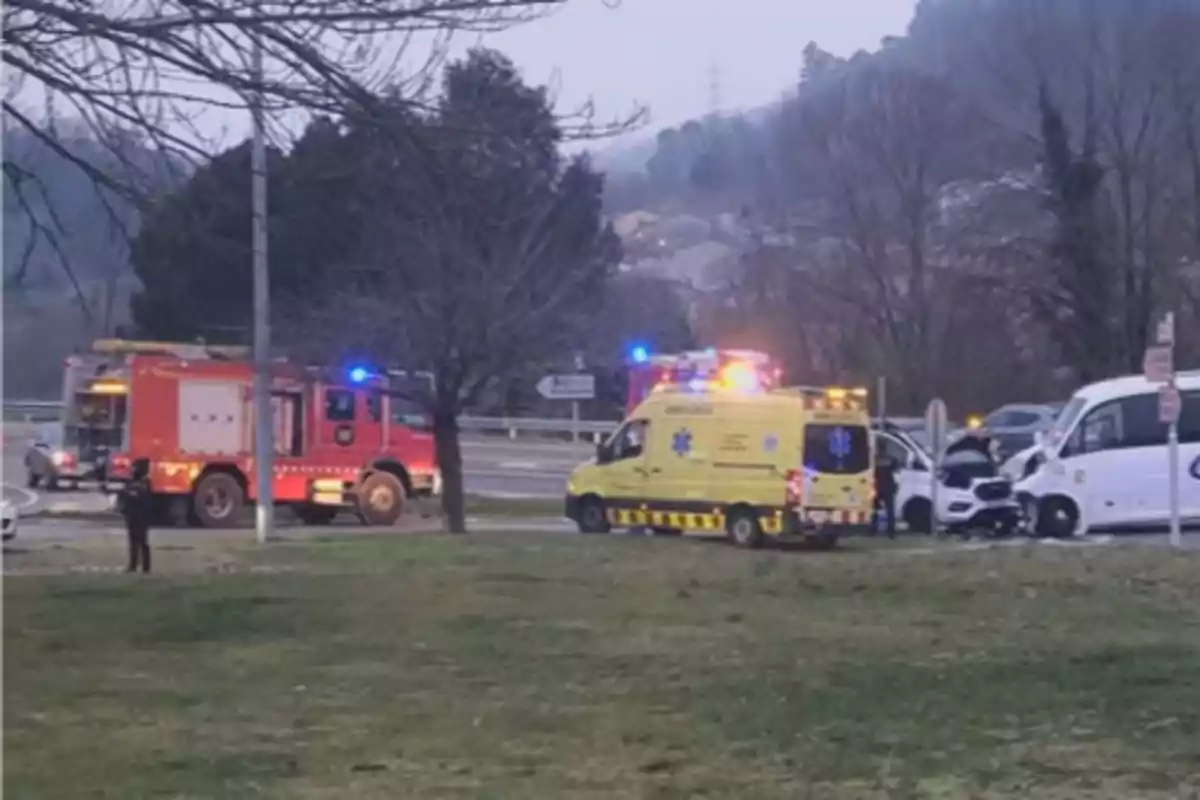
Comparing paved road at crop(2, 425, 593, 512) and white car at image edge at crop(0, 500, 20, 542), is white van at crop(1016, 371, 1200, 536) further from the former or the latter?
paved road at crop(2, 425, 593, 512)

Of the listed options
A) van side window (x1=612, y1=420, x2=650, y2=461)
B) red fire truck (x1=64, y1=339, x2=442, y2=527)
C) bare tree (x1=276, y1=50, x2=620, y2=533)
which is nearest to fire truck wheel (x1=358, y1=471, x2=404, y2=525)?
red fire truck (x1=64, y1=339, x2=442, y2=527)

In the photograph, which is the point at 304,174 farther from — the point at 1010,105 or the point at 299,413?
the point at 1010,105

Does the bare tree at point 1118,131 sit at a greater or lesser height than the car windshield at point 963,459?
greater

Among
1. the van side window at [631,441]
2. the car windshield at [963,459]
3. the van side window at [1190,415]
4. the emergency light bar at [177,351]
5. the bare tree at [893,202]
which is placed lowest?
the car windshield at [963,459]

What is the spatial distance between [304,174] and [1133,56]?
162 ft

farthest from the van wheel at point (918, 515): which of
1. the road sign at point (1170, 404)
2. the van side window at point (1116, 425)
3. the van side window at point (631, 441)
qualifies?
the road sign at point (1170, 404)

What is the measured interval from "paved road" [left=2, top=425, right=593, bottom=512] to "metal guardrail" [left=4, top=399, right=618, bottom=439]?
44 cm

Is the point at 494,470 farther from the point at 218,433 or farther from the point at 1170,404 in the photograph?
the point at 1170,404

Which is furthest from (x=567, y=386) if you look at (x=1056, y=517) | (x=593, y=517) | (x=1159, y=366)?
(x=1159, y=366)

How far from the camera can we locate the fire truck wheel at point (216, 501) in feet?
111

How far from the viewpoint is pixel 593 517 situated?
3012 centimetres

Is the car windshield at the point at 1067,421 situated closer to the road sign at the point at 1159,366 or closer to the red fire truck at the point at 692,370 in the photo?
the red fire truck at the point at 692,370

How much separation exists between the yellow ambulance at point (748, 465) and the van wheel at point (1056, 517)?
3031 mm

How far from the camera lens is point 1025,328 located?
5572 centimetres
